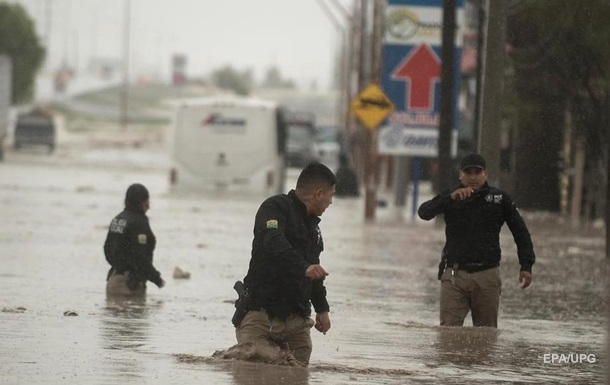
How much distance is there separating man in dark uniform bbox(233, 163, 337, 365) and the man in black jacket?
2592mm

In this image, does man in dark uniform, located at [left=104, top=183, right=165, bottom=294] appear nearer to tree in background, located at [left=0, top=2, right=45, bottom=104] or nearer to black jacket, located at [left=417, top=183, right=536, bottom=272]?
black jacket, located at [left=417, top=183, right=536, bottom=272]

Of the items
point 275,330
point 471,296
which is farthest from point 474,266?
point 275,330

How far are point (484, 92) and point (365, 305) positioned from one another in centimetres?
535

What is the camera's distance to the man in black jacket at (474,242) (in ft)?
45.8

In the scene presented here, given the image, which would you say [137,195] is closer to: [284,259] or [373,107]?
[284,259]

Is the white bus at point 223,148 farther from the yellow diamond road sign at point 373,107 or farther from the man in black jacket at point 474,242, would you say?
the man in black jacket at point 474,242

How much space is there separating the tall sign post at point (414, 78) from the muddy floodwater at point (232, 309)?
11.3 ft

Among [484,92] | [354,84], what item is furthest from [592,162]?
[354,84]

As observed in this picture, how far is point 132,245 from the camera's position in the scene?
17109mm

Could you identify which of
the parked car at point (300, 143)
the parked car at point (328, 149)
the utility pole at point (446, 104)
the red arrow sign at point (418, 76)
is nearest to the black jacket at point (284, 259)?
the utility pole at point (446, 104)

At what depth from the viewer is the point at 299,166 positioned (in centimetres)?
6969

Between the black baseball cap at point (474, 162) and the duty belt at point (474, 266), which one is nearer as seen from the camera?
the black baseball cap at point (474, 162)

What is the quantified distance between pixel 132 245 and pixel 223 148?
2597cm

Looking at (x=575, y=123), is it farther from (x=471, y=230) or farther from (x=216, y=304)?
(x=471, y=230)
